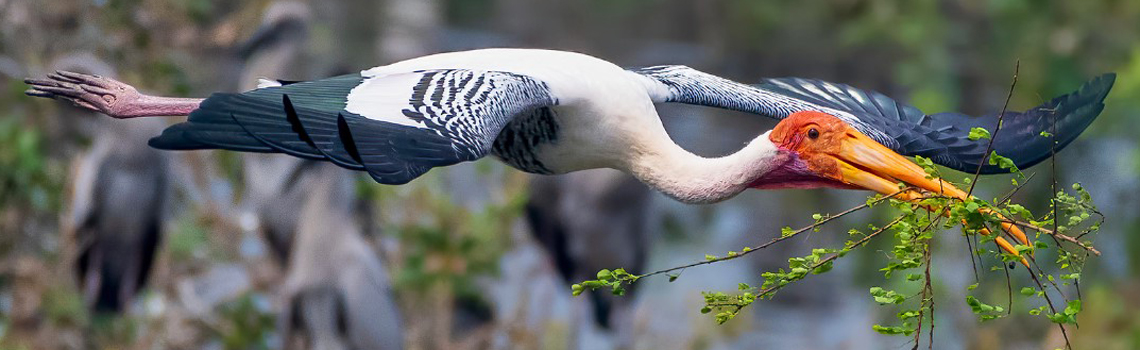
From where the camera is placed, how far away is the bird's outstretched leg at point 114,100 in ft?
9.81

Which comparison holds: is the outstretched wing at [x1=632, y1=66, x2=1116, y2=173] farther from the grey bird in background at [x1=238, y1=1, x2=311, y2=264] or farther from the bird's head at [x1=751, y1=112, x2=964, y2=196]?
the grey bird in background at [x1=238, y1=1, x2=311, y2=264]

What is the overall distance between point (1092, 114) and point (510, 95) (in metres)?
1.19

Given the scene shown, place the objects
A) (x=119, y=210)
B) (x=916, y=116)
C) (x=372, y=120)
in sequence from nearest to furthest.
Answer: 1. (x=372, y=120)
2. (x=916, y=116)
3. (x=119, y=210)

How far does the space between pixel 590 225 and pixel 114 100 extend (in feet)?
11.5

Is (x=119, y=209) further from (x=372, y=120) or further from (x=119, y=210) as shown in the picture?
(x=372, y=120)

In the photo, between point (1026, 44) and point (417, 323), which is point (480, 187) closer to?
point (417, 323)

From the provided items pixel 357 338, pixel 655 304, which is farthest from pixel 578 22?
pixel 357 338

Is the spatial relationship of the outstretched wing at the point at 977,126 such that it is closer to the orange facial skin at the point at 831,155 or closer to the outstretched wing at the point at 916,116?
the outstretched wing at the point at 916,116

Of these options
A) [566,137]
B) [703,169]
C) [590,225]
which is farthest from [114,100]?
[590,225]

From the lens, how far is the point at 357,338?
17.3ft

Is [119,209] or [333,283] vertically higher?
[119,209]

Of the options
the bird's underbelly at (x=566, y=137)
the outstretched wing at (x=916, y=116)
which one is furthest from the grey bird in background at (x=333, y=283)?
the bird's underbelly at (x=566, y=137)

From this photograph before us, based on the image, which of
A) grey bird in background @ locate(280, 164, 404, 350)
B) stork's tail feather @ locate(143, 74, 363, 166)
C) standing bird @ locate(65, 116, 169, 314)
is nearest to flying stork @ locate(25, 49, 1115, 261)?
stork's tail feather @ locate(143, 74, 363, 166)

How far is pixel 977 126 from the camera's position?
3271mm
